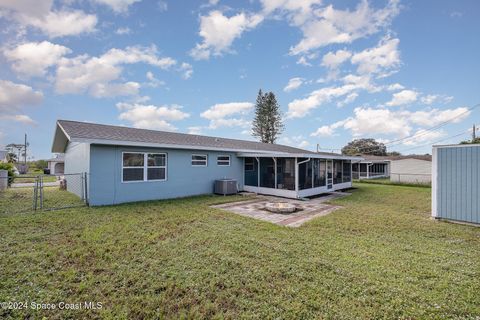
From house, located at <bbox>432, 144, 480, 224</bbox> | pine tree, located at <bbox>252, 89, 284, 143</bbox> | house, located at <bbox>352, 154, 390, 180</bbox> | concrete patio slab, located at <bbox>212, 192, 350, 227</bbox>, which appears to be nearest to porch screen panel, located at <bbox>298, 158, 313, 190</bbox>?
concrete patio slab, located at <bbox>212, 192, 350, 227</bbox>

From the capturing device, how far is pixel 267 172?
476 inches

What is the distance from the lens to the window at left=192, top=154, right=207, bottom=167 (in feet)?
35.1

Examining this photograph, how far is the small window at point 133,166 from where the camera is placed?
8.56m

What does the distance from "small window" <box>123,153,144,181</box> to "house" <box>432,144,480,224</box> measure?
420 inches

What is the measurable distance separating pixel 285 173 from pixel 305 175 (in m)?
1.09

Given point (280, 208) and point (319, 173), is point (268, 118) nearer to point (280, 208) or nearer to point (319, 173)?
point (319, 173)

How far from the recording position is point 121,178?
331 inches

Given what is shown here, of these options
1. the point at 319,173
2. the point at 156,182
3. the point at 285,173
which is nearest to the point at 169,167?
the point at 156,182

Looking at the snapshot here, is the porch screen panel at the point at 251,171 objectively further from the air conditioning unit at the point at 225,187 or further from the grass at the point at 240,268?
the grass at the point at 240,268

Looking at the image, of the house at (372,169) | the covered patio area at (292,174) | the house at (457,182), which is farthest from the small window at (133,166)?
the house at (372,169)

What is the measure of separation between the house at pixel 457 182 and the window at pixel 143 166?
33.3 ft

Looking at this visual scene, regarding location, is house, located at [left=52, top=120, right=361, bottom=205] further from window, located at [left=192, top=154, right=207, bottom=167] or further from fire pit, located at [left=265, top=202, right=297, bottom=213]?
fire pit, located at [left=265, top=202, right=297, bottom=213]

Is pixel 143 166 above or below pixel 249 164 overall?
below

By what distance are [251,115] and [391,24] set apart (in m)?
27.6
